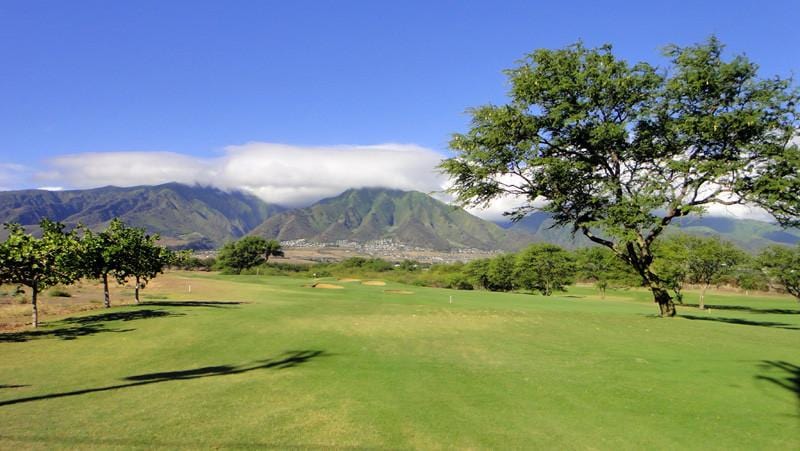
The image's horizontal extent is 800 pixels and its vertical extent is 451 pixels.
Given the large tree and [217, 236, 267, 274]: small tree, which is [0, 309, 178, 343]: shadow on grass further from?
[217, 236, 267, 274]: small tree

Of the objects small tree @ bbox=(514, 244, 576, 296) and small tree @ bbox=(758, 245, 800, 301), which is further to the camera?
small tree @ bbox=(514, 244, 576, 296)

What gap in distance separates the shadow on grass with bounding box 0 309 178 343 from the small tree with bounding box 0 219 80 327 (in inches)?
77.1

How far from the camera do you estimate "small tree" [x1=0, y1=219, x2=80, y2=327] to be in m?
21.5

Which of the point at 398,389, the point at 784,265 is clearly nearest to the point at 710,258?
the point at 784,265

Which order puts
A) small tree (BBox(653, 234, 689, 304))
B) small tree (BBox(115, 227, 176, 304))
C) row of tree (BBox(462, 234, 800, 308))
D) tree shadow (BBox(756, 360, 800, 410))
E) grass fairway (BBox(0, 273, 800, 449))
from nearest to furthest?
grass fairway (BBox(0, 273, 800, 449))
tree shadow (BBox(756, 360, 800, 410))
small tree (BBox(115, 227, 176, 304))
row of tree (BBox(462, 234, 800, 308))
small tree (BBox(653, 234, 689, 304))

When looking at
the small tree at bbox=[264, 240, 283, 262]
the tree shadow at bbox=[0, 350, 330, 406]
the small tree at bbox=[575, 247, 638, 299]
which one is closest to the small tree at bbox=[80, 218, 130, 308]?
the tree shadow at bbox=[0, 350, 330, 406]

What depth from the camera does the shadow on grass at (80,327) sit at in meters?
21.0

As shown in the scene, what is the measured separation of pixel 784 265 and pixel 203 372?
7776 cm

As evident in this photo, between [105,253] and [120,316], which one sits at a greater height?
[105,253]

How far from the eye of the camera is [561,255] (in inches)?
4149

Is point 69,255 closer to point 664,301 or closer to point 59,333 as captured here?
point 59,333

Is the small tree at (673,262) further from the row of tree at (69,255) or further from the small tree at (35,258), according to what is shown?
the small tree at (35,258)

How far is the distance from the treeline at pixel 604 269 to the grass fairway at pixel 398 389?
4734 cm

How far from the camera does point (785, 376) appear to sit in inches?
514
